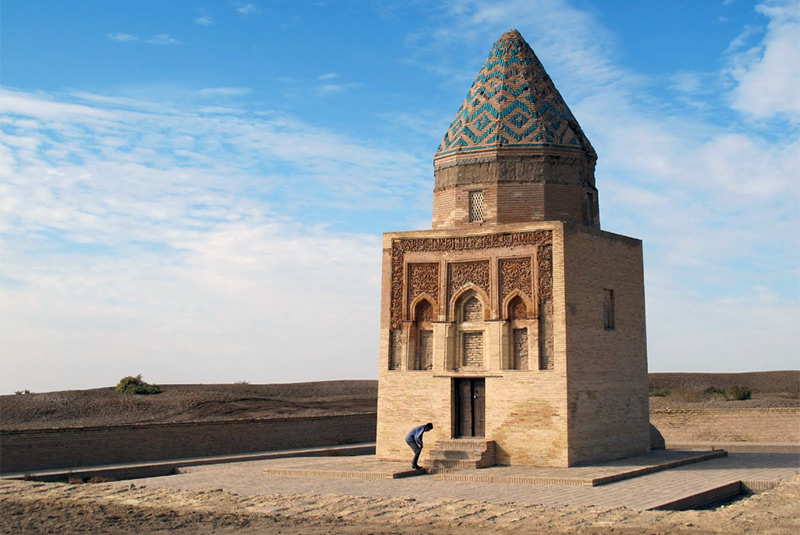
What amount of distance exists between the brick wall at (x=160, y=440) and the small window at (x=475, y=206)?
7.20 m

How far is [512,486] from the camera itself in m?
11.7

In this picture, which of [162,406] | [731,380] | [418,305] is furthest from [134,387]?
[731,380]

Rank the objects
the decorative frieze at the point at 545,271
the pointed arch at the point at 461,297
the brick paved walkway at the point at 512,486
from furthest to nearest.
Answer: the pointed arch at the point at 461,297 < the decorative frieze at the point at 545,271 < the brick paved walkway at the point at 512,486

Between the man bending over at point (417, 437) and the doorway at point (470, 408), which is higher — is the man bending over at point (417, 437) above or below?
below

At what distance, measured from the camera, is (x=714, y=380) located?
4869 cm

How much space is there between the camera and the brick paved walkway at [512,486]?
10.5m

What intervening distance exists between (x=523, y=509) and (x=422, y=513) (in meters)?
1.16

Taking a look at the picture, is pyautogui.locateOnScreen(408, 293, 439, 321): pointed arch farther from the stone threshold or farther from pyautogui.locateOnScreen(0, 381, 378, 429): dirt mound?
pyautogui.locateOnScreen(0, 381, 378, 429): dirt mound

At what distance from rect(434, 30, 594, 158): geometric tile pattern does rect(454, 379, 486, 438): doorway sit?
438 cm

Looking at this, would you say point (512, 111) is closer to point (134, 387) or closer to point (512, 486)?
point (512, 486)

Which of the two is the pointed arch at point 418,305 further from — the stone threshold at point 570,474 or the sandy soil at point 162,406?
the sandy soil at point 162,406

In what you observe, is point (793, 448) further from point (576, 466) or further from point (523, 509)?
point (523, 509)

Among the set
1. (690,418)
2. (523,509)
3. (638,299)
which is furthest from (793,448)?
(523,509)

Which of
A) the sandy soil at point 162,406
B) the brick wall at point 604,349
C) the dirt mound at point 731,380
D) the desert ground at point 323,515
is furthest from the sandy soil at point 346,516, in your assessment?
the dirt mound at point 731,380
